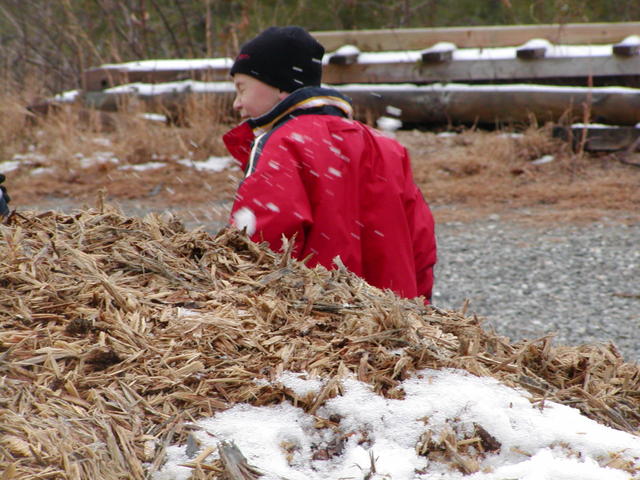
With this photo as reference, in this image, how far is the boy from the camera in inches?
122

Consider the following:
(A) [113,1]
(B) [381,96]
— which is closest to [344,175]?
(B) [381,96]

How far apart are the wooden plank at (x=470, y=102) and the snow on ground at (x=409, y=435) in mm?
8249

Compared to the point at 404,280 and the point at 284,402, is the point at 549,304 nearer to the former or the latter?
the point at 404,280

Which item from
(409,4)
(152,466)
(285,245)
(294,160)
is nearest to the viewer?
(152,466)

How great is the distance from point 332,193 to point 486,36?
28.5 ft

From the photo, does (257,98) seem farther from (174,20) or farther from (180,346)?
(174,20)

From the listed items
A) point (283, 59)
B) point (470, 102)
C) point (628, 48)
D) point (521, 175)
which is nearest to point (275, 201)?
point (283, 59)

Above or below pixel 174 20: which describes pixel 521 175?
below

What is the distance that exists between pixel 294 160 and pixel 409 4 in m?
13.2

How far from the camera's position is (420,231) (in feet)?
11.7

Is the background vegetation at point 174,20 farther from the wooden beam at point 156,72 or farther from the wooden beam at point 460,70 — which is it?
the wooden beam at point 460,70

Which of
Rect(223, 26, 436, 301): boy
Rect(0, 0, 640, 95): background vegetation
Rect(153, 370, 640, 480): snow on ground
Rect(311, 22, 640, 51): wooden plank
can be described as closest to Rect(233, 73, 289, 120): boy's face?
Rect(223, 26, 436, 301): boy

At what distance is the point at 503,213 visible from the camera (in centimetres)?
821

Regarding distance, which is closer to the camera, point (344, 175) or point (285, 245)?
point (285, 245)
